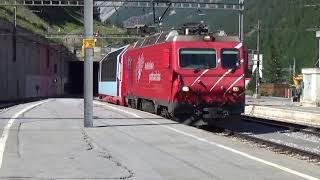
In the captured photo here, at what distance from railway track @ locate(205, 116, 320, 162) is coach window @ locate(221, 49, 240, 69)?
216 cm

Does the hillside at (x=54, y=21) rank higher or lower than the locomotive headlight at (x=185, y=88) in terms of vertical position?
higher

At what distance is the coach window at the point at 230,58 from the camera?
70.3ft

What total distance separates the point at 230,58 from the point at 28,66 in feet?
181

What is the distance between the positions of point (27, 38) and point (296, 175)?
62.8 meters

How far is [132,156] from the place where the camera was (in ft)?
44.3

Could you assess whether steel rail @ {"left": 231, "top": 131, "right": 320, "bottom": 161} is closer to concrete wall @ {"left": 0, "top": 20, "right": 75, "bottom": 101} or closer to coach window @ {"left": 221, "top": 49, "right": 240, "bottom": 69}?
coach window @ {"left": 221, "top": 49, "right": 240, "bottom": 69}

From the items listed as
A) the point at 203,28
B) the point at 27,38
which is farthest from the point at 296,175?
the point at 27,38

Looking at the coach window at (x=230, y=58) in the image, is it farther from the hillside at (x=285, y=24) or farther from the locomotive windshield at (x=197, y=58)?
the hillside at (x=285, y=24)

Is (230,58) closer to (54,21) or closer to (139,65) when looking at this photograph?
(139,65)

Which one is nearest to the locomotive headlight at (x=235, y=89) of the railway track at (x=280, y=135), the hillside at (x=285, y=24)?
the railway track at (x=280, y=135)

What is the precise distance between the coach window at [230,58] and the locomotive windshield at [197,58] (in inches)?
→ 12.3

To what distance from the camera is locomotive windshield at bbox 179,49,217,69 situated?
21.1 m

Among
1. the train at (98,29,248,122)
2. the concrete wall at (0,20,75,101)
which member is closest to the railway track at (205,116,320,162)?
the train at (98,29,248,122)

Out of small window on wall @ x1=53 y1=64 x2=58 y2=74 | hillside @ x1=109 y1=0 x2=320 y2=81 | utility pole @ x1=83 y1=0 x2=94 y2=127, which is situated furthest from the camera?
hillside @ x1=109 y1=0 x2=320 y2=81
